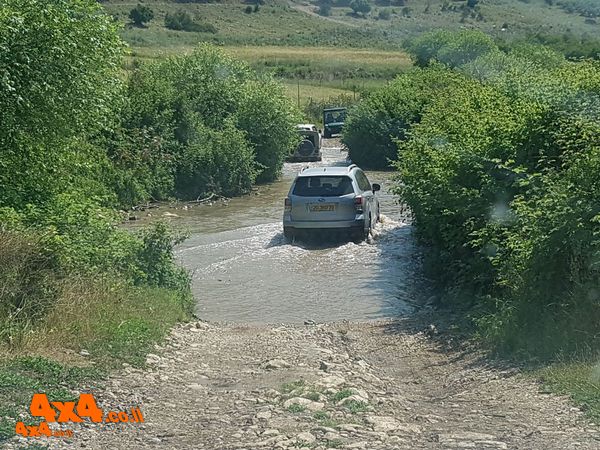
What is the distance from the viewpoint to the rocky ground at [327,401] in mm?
7027

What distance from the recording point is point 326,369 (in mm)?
9711

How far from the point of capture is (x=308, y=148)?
46344 mm

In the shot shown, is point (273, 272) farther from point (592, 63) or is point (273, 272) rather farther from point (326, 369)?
point (326, 369)

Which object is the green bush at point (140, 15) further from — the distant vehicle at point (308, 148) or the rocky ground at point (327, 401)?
the rocky ground at point (327, 401)

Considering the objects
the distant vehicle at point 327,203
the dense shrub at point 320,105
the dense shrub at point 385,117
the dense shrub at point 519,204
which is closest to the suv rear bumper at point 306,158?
the dense shrub at point 385,117

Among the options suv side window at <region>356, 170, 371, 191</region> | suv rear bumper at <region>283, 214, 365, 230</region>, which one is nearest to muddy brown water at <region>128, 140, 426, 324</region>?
suv rear bumper at <region>283, 214, 365, 230</region>

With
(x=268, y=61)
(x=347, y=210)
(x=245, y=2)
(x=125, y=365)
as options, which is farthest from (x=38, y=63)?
(x=245, y=2)

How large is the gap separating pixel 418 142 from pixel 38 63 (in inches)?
308

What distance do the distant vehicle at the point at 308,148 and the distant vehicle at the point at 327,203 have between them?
2484 cm

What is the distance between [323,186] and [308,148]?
25.8 m

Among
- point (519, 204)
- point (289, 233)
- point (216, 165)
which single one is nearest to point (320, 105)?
point (216, 165)

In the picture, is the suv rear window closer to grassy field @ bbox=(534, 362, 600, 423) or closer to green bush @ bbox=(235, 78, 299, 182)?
grassy field @ bbox=(534, 362, 600, 423)

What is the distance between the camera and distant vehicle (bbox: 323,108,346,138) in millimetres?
60028

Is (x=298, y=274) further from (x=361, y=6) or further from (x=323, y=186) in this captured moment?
(x=361, y=6)
